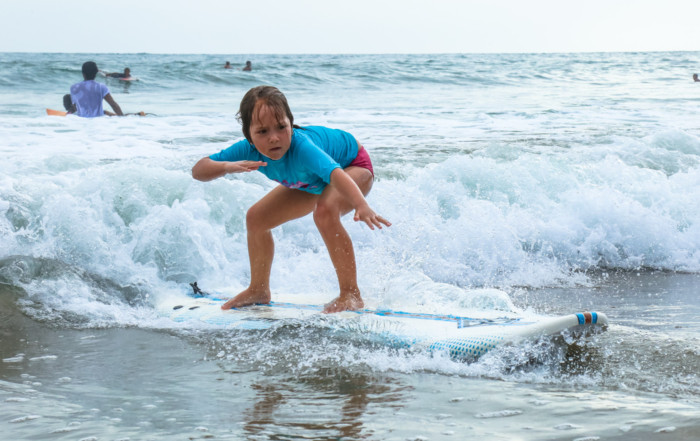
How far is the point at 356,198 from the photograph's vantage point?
351 centimetres

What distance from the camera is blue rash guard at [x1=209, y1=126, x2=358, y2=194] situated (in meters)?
3.80

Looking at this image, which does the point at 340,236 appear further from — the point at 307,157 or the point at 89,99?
the point at 89,99

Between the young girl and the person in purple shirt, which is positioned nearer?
the young girl

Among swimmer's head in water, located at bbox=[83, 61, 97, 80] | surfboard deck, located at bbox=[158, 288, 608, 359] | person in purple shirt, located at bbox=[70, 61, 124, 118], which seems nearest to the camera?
surfboard deck, located at bbox=[158, 288, 608, 359]

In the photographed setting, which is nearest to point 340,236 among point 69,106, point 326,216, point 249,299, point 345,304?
point 326,216

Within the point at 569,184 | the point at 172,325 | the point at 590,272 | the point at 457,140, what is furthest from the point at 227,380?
the point at 457,140

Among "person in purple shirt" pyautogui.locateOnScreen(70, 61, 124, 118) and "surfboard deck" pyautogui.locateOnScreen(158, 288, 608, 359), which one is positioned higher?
"person in purple shirt" pyautogui.locateOnScreen(70, 61, 124, 118)

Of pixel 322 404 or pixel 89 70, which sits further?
pixel 89 70

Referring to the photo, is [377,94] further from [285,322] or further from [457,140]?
[285,322]

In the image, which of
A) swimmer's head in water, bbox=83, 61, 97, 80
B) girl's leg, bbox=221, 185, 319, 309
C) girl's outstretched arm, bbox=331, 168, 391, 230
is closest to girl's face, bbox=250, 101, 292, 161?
girl's outstretched arm, bbox=331, 168, 391, 230

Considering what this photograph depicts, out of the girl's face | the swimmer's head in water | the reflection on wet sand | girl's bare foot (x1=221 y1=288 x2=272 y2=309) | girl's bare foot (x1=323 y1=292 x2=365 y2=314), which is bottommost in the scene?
girl's bare foot (x1=221 y1=288 x2=272 y2=309)

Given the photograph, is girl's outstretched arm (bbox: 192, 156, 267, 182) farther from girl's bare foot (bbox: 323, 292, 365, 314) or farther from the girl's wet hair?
girl's bare foot (bbox: 323, 292, 365, 314)

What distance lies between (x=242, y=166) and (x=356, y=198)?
631 mm

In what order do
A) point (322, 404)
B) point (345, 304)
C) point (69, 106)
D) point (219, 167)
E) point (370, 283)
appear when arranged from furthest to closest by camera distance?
point (69, 106), point (370, 283), point (345, 304), point (219, 167), point (322, 404)
